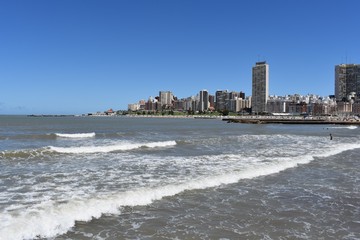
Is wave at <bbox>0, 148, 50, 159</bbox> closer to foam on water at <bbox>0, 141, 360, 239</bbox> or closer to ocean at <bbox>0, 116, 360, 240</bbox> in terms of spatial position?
ocean at <bbox>0, 116, 360, 240</bbox>

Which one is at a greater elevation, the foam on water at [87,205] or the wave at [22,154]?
the foam on water at [87,205]

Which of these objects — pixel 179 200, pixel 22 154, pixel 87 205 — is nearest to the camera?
pixel 87 205

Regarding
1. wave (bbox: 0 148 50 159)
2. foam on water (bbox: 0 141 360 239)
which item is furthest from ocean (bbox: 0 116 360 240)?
wave (bbox: 0 148 50 159)

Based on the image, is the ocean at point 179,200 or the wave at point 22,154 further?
the wave at point 22,154

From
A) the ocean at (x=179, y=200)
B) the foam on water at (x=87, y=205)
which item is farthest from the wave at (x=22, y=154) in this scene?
the foam on water at (x=87, y=205)

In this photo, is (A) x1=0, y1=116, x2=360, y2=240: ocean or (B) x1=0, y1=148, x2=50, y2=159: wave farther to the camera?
(B) x1=0, y1=148, x2=50, y2=159: wave

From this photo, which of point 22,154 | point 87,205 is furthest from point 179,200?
point 22,154

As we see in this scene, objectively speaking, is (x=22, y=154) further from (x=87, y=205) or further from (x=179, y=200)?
(x=179, y=200)

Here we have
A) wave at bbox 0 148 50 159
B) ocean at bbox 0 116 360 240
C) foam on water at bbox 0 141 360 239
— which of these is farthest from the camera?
wave at bbox 0 148 50 159

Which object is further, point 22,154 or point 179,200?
point 22,154

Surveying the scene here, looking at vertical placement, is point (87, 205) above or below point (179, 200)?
above

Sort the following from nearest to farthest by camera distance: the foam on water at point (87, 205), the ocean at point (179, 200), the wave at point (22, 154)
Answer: the foam on water at point (87, 205) < the ocean at point (179, 200) < the wave at point (22, 154)

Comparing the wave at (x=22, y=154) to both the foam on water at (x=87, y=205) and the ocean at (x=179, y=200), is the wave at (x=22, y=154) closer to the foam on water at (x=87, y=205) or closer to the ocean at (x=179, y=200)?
the ocean at (x=179, y=200)

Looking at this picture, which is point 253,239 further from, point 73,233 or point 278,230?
point 73,233
